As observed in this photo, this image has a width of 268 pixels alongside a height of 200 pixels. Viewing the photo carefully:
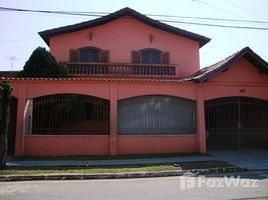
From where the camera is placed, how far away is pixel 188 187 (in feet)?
27.0

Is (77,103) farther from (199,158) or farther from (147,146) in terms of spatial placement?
(199,158)

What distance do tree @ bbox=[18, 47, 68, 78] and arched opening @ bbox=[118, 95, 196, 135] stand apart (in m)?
4.03

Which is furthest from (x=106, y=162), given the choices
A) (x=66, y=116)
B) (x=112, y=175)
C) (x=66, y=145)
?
(x=66, y=116)

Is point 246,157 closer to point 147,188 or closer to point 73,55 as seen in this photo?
point 147,188

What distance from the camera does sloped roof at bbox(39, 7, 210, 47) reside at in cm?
1822

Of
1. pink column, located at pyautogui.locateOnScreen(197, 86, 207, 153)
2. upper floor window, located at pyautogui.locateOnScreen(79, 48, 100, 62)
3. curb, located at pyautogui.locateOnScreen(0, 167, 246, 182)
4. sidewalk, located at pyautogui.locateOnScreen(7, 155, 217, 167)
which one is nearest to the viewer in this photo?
curb, located at pyautogui.locateOnScreen(0, 167, 246, 182)

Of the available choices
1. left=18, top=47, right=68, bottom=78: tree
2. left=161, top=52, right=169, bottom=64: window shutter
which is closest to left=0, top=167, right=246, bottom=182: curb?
left=18, top=47, right=68, bottom=78: tree

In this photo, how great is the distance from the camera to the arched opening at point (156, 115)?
13875mm

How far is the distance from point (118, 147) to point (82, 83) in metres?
3.18

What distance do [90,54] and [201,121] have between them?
26.5 ft

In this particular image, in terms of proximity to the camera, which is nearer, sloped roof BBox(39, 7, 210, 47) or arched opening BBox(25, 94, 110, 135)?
arched opening BBox(25, 94, 110, 135)

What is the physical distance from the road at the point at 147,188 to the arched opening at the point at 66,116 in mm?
4755

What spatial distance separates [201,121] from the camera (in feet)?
46.5

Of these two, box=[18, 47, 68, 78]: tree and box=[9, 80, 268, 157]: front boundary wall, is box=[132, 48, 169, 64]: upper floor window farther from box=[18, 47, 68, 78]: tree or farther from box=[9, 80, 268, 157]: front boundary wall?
box=[18, 47, 68, 78]: tree
